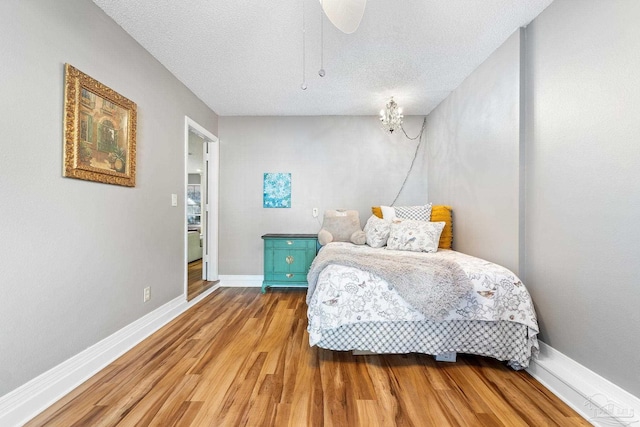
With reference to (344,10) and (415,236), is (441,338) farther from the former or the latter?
(344,10)

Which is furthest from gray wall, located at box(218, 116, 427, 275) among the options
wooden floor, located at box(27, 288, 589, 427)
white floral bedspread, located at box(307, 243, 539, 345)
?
white floral bedspread, located at box(307, 243, 539, 345)

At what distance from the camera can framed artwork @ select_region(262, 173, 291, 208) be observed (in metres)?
3.86

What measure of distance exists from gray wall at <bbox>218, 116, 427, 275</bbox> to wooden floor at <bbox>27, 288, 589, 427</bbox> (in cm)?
185

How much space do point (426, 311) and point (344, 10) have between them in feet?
5.83

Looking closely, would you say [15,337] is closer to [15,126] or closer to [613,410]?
[15,126]

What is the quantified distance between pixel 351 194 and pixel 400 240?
51.1 inches

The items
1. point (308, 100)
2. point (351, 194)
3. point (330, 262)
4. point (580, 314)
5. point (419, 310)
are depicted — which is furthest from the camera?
point (351, 194)

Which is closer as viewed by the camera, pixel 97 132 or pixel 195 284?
pixel 97 132

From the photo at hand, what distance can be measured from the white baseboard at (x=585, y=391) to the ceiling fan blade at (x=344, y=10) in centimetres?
229

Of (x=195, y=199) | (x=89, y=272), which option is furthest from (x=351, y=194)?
(x=195, y=199)

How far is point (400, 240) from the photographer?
274cm

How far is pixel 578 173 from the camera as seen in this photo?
154cm

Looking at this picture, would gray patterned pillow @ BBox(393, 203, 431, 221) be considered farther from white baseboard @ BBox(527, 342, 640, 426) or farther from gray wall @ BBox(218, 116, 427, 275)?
white baseboard @ BBox(527, 342, 640, 426)

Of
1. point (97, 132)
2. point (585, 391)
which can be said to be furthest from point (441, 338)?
point (97, 132)
